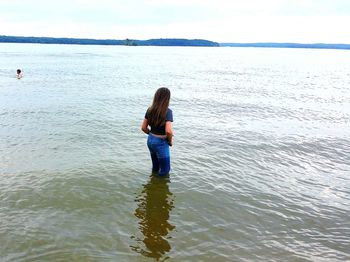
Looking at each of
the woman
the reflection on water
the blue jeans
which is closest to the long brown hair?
the woman

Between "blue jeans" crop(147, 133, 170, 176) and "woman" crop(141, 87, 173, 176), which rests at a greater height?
"woman" crop(141, 87, 173, 176)

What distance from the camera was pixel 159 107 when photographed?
31.2ft

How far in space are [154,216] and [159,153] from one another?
197 centimetres

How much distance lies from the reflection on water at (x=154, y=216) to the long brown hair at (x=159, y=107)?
6.54 feet

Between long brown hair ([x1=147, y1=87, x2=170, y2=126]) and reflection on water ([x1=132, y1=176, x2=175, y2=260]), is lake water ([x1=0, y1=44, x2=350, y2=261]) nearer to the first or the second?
reflection on water ([x1=132, y1=176, x2=175, y2=260])

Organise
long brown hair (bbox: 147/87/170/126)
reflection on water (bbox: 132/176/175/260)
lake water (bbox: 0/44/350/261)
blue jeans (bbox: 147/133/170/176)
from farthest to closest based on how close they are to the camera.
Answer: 1. blue jeans (bbox: 147/133/170/176)
2. long brown hair (bbox: 147/87/170/126)
3. lake water (bbox: 0/44/350/261)
4. reflection on water (bbox: 132/176/175/260)

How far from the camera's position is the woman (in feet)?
31.0

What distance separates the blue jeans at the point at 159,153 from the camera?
397 inches

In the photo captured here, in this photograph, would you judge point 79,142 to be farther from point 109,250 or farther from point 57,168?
point 109,250

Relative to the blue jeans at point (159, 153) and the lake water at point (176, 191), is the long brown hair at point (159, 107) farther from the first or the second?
the lake water at point (176, 191)

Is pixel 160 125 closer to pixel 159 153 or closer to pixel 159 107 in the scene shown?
pixel 159 107

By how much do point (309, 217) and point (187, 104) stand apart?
1889cm

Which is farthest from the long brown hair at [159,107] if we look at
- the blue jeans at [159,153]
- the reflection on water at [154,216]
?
the reflection on water at [154,216]

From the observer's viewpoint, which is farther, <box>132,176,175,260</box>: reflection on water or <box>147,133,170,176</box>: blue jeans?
<box>147,133,170,176</box>: blue jeans
